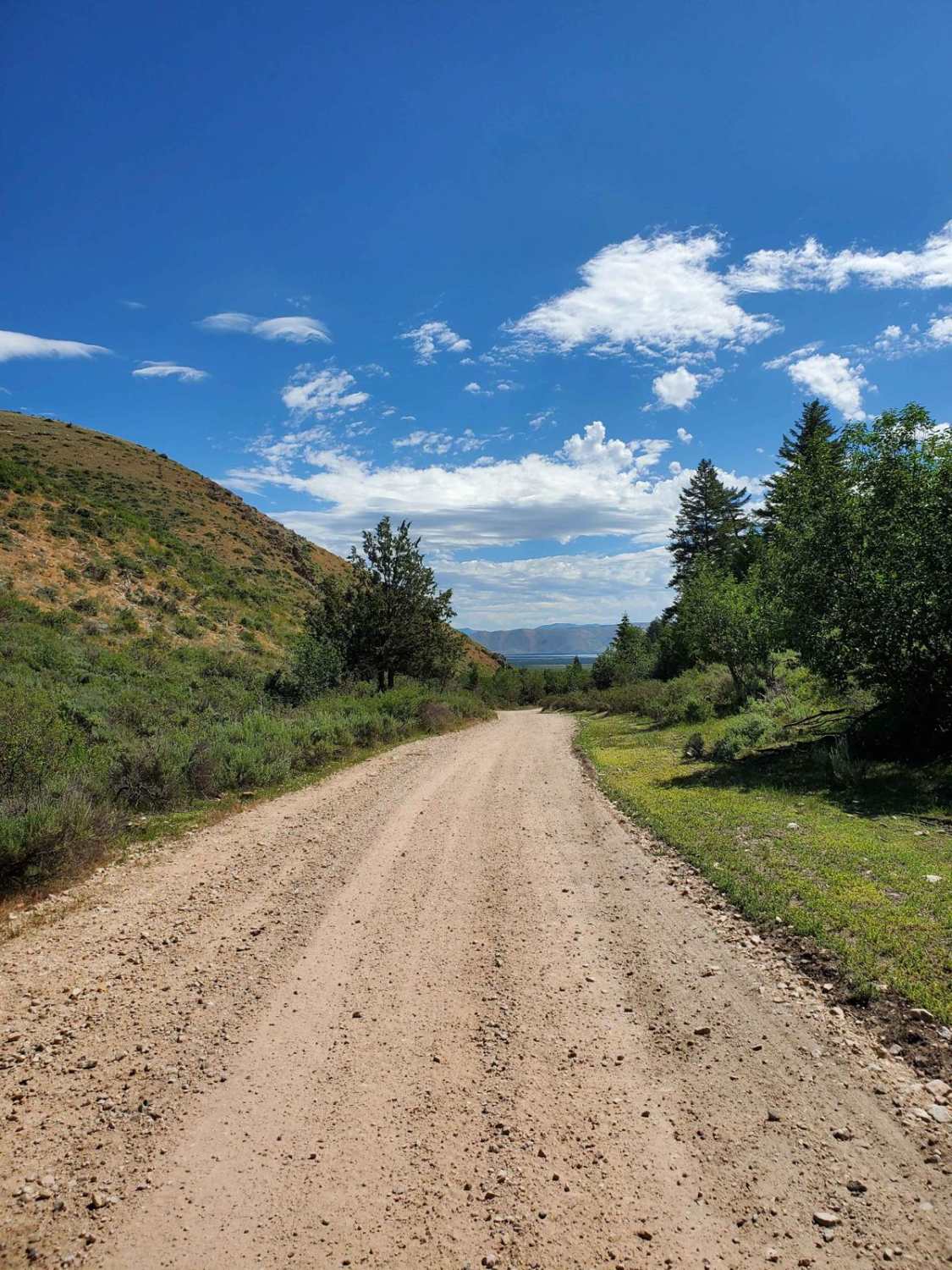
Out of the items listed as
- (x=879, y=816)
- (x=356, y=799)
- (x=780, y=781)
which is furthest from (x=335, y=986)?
(x=780, y=781)

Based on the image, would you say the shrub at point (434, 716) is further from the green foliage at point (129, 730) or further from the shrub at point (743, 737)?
the shrub at point (743, 737)

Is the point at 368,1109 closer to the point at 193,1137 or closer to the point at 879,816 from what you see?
the point at 193,1137

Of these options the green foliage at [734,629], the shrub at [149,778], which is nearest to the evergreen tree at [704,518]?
the green foliage at [734,629]

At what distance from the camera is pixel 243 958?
208 inches

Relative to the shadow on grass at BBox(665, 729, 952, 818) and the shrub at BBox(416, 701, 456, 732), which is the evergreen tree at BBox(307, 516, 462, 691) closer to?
the shrub at BBox(416, 701, 456, 732)

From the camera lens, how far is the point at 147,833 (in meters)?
8.76


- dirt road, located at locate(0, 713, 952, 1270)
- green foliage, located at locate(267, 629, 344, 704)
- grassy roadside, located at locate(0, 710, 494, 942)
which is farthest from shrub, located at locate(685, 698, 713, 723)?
dirt road, located at locate(0, 713, 952, 1270)

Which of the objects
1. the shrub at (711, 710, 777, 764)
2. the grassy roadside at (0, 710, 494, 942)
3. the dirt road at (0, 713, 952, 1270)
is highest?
the shrub at (711, 710, 777, 764)

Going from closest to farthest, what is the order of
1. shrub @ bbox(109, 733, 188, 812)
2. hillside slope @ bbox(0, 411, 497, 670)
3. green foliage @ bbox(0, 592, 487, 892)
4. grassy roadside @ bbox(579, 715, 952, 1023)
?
grassy roadside @ bbox(579, 715, 952, 1023) → green foliage @ bbox(0, 592, 487, 892) → shrub @ bbox(109, 733, 188, 812) → hillside slope @ bbox(0, 411, 497, 670)

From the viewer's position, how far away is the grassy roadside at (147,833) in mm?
6301

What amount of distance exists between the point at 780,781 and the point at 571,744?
1039 cm

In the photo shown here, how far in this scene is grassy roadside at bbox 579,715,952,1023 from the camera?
4934mm

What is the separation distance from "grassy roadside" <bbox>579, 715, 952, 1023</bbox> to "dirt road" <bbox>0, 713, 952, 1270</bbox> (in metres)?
0.57

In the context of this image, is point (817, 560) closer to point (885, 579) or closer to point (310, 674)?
point (885, 579)
